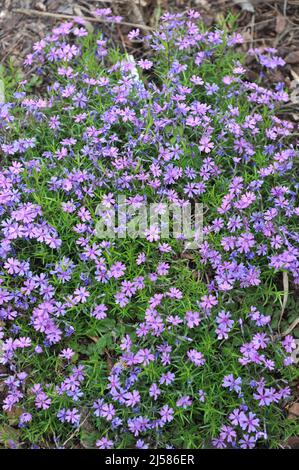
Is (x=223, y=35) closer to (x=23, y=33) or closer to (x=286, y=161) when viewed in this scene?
(x=286, y=161)

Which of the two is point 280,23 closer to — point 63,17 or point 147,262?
point 63,17

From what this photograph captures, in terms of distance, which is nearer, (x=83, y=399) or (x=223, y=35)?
(x=83, y=399)

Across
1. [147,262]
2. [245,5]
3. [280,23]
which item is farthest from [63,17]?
[147,262]

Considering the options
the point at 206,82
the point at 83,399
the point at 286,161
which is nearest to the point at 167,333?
the point at 83,399

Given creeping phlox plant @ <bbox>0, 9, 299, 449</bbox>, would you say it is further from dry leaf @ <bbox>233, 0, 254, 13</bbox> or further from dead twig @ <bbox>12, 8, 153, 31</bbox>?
dry leaf @ <bbox>233, 0, 254, 13</bbox>

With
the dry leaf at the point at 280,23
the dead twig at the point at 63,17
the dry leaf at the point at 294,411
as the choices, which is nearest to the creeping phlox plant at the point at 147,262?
the dry leaf at the point at 294,411

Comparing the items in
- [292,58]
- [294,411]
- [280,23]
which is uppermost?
[280,23]

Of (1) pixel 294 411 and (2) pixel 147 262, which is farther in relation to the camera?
(2) pixel 147 262

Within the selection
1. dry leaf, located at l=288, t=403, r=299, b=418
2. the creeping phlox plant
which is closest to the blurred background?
the creeping phlox plant
